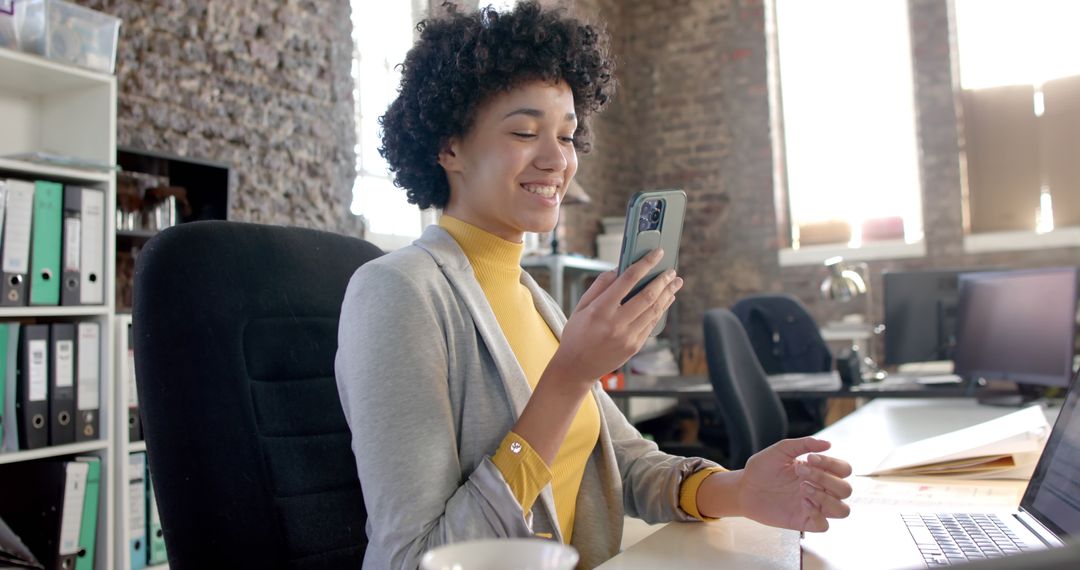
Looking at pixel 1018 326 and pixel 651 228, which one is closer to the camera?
pixel 651 228

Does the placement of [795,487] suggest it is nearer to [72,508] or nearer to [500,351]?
[500,351]

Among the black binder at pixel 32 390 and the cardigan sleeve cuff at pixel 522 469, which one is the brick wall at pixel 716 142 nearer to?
the black binder at pixel 32 390

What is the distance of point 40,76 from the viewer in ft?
9.29

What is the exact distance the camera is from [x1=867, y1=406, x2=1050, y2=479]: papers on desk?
151 cm

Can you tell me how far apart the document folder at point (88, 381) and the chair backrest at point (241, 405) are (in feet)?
6.06

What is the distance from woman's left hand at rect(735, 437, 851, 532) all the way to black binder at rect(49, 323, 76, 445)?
2.27 m

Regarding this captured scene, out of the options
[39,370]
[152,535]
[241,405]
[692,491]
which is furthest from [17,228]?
[692,491]

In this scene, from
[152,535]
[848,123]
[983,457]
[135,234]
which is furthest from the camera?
[848,123]

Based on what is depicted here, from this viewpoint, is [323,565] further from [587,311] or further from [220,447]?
[587,311]

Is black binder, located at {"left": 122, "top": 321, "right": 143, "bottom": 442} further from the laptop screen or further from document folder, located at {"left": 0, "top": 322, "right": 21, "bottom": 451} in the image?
the laptop screen

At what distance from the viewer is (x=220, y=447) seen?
1.08 meters

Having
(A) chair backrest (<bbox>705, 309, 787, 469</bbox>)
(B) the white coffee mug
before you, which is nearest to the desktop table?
(A) chair backrest (<bbox>705, 309, 787, 469</bbox>)

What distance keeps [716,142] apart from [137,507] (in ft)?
17.2

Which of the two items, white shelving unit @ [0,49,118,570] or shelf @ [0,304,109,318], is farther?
white shelving unit @ [0,49,118,570]
